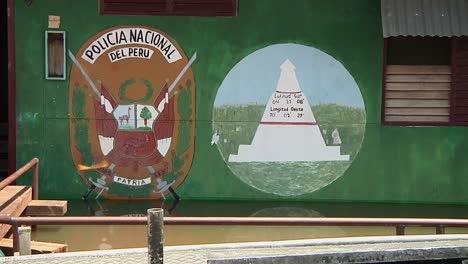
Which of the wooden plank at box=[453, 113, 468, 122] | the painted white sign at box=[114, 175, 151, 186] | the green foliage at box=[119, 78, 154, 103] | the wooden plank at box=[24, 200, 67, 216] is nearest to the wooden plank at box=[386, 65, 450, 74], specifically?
the wooden plank at box=[453, 113, 468, 122]

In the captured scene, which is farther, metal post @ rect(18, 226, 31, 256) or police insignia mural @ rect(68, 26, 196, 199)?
police insignia mural @ rect(68, 26, 196, 199)

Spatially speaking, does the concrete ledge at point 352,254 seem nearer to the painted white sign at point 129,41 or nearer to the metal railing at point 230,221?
the metal railing at point 230,221

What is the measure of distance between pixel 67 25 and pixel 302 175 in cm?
369

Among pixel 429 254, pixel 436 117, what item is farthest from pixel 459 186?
pixel 429 254

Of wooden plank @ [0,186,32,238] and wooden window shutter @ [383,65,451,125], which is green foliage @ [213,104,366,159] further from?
wooden plank @ [0,186,32,238]

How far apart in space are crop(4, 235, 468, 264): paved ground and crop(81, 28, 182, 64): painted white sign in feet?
13.1

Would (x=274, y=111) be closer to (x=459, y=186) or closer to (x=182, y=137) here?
(x=182, y=137)

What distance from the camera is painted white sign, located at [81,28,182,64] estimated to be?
25.8 feet

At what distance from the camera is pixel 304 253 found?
3900 millimetres

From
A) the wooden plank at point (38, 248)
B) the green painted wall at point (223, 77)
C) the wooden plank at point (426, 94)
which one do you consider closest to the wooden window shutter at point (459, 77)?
the wooden plank at point (426, 94)

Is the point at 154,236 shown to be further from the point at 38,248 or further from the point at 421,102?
the point at 421,102

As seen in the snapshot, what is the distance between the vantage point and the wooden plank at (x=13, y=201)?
5762mm

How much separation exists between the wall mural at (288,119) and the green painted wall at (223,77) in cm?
12

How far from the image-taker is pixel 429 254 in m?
3.93
